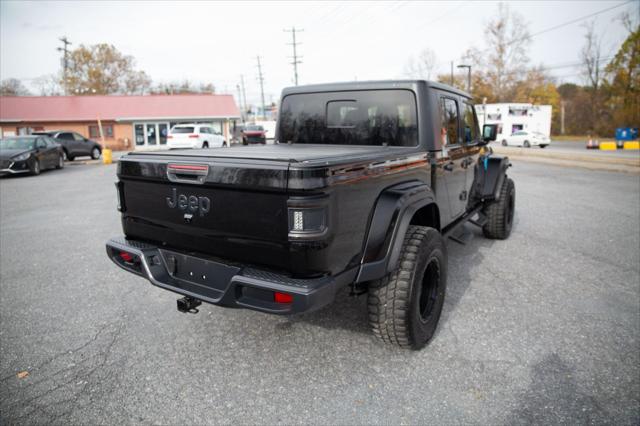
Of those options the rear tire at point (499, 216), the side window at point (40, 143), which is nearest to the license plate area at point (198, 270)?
the rear tire at point (499, 216)

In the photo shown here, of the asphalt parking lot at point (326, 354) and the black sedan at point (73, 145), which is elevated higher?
the black sedan at point (73, 145)

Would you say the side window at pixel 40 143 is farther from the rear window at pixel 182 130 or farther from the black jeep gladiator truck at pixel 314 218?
the black jeep gladiator truck at pixel 314 218

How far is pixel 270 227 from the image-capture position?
8.00 feet

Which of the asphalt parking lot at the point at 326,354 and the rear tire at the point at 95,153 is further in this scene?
the rear tire at the point at 95,153

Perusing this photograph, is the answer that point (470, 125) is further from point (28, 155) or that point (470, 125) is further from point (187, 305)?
point (28, 155)

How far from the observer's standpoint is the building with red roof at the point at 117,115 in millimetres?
38250

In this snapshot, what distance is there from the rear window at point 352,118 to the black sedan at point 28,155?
1403cm

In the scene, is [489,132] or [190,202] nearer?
[190,202]

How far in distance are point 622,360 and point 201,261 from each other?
9.83ft

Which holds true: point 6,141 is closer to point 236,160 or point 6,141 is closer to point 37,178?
point 37,178

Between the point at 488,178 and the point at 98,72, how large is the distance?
64615mm

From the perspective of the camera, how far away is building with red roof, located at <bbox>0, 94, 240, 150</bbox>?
125 feet

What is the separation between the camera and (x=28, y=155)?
14.9 metres

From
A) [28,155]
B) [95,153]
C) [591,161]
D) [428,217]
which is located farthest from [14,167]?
[591,161]
